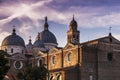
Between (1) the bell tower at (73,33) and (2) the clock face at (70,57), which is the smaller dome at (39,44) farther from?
(2) the clock face at (70,57)

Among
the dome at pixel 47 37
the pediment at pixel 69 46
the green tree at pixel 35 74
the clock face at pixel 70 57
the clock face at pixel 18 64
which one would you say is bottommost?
the green tree at pixel 35 74

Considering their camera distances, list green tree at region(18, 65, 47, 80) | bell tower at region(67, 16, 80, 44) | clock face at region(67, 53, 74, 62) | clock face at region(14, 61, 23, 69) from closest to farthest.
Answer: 1. green tree at region(18, 65, 47, 80)
2. clock face at region(67, 53, 74, 62)
3. bell tower at region(67, 16, 80, 44)
4. clock face at region(14, 61, 23, 69)

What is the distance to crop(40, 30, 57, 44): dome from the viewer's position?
262 ft

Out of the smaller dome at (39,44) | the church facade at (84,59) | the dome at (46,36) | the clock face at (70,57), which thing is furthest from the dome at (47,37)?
the clock face at (70,57)

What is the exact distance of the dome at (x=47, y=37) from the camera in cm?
7994

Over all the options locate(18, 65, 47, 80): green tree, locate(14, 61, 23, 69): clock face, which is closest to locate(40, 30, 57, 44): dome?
locate(14, 61, 23, 69): clock face

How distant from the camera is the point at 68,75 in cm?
5722

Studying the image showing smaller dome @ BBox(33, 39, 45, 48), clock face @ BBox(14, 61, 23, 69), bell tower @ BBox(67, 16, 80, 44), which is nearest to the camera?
bell tower @ BBox(67, 16, 80, 44)

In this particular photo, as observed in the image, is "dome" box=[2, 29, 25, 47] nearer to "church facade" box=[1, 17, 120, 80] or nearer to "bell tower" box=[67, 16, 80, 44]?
"church facade" box=[1, 17, 120, 80]

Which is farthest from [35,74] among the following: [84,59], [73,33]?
[73,33]

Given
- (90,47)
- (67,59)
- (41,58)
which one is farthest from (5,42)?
(90,47)

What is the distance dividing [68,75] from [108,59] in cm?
757

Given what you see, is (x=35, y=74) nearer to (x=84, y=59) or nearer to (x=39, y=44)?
(x=84, y=59)

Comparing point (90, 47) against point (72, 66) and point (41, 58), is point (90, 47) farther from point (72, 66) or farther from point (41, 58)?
point (41, 58)
